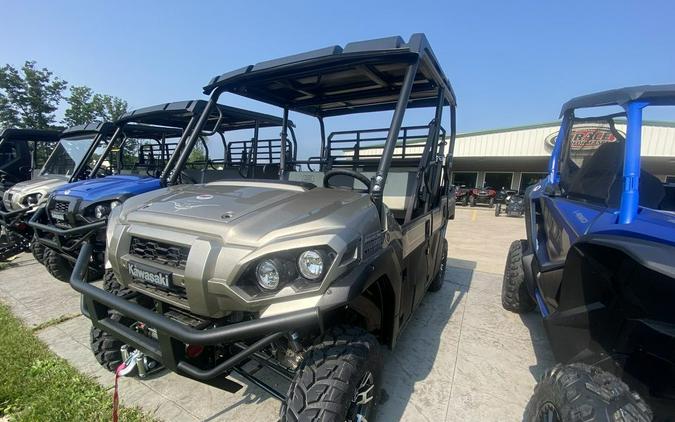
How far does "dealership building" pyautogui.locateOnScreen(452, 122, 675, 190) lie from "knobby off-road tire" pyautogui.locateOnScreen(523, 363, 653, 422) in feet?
65.0

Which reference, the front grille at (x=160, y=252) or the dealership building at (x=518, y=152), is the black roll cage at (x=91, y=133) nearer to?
the front grille at (x=160, y=252)

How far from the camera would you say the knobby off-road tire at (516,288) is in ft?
11.7

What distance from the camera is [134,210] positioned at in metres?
1.95

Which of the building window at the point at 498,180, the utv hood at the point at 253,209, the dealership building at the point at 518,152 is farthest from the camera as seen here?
the building window at the point at 498,180

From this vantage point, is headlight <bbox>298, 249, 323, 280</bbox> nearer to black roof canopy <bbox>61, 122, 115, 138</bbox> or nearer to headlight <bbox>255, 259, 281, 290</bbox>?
headlight <bbox>255, 259, 281, 290</bbox>

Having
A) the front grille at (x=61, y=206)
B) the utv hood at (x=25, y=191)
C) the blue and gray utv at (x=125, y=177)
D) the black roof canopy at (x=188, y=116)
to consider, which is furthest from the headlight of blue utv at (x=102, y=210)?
the utv hood at (x=25, y=191)

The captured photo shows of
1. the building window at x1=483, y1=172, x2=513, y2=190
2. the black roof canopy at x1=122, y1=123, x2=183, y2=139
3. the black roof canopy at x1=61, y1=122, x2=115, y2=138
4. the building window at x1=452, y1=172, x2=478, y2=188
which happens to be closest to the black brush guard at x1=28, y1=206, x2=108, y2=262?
the black roof canopy at x1=61, y1=122, x2=115, y2=138

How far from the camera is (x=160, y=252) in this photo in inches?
66.5

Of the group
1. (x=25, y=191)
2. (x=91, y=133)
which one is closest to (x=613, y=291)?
(x=25, y=191)

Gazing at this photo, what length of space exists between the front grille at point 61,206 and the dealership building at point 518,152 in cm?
2112

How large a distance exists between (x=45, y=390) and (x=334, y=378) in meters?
2.20

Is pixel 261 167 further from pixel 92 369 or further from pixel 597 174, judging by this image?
pixel 597 174

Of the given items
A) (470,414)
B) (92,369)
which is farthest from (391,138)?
(92,369)

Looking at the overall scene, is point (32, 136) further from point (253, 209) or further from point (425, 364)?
point (425, 364)
